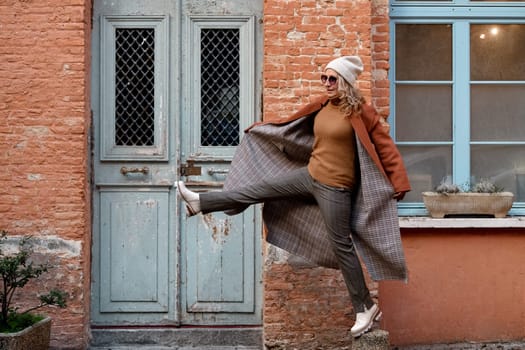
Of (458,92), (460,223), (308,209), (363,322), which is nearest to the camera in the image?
(363,322)

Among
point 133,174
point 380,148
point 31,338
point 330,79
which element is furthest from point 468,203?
point 31,338

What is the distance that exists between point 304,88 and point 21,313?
2684 millimetres

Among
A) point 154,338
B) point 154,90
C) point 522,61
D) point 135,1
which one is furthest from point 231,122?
point 522,61

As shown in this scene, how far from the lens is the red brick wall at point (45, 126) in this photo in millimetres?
6539

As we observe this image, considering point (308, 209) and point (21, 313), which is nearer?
point (308, 209)

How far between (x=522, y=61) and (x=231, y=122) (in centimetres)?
250

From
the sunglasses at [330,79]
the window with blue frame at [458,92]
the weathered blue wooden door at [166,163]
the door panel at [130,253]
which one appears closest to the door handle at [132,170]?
the weathered blue wooden door at [166,163]

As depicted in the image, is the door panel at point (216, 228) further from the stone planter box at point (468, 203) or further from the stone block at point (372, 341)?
the stone planter box at point (468, 203)

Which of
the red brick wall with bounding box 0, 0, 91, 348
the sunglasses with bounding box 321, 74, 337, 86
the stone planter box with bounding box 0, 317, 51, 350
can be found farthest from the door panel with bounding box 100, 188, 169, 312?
the sunglasses with bounding box 321, 74, 337, 86

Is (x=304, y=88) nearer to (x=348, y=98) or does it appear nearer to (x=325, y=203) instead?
(x=348, y=98)

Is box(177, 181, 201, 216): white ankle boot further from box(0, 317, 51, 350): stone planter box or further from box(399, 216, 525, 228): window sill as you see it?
box(399, 216, 525, 228): window sill

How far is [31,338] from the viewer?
589 cm

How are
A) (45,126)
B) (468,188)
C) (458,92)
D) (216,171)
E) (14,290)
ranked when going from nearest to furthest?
(14,290), (45,126), (216,171), (468,188), (458,92)

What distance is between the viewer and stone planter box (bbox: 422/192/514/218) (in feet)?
22.5
